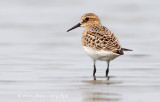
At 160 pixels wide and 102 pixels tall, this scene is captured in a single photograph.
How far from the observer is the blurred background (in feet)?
29.9

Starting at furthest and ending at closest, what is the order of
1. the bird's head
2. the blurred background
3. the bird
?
the bird's head, the bird, the blurred background

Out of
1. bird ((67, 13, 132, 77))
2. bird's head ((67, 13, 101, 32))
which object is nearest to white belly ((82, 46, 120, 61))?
bird ((67, 13, 132, 77))

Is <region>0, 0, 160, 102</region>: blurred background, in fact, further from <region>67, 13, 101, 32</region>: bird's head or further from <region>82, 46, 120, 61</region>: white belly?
<region>67, 13, 101, 32</region>: bird's head

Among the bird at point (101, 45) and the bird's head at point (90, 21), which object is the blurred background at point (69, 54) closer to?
the bird at point (101, 45)

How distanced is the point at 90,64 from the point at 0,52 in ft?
8.87

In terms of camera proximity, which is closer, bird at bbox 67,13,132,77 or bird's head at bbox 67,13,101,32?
bird at bbox 67,13,132,77

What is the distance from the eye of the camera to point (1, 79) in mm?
10398

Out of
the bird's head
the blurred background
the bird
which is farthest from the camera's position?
the bird's head

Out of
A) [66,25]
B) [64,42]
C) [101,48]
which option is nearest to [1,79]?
[101,48]

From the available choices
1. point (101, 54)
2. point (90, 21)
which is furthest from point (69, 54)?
point (101, 54)

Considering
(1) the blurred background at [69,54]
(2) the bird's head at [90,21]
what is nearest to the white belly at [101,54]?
(1) the blurred background at [69,54]

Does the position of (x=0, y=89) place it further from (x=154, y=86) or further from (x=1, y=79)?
(x=154, y=86)

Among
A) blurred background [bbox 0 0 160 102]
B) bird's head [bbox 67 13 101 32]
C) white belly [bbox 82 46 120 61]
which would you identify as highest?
bird's head [bbox 67 13 101 32]

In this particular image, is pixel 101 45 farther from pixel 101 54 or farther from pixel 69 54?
pixel 69 54
